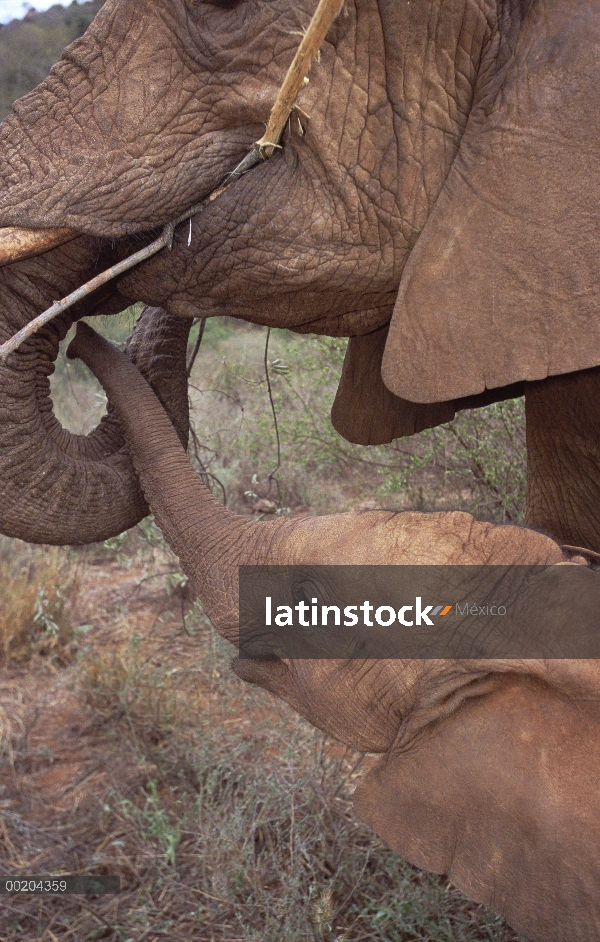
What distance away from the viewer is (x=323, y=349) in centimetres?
519

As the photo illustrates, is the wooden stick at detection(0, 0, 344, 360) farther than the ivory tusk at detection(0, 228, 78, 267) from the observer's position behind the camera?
No

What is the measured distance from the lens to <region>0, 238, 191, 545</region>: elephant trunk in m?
2.05

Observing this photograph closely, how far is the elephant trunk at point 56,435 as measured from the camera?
2047 mm

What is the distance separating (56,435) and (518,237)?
119 centimetres

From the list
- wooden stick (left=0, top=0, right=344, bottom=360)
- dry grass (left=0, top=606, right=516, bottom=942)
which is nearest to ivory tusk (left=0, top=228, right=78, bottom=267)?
wooden stick (left=0, top=0, right=344, bottom=360)

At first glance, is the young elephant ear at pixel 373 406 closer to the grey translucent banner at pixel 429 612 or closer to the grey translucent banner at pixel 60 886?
the grey translucent banner at pixel 429 612

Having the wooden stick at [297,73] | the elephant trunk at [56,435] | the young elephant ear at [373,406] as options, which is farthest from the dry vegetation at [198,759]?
the wooden stick at [297,73]

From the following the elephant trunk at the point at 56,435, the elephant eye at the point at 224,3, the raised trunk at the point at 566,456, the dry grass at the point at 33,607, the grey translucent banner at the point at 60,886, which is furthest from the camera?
the dry grass at the point at 33,607

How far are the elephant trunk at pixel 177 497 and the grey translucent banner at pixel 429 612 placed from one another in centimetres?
11

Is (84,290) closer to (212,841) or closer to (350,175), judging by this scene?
(350,175)

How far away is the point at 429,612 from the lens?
1.68 m

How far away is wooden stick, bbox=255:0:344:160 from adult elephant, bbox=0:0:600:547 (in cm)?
7

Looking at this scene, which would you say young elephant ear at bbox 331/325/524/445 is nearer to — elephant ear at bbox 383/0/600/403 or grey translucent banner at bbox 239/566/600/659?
elephant ear at bbox 383/0/600/403

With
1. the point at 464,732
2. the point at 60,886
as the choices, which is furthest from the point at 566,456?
the point at 60,886
